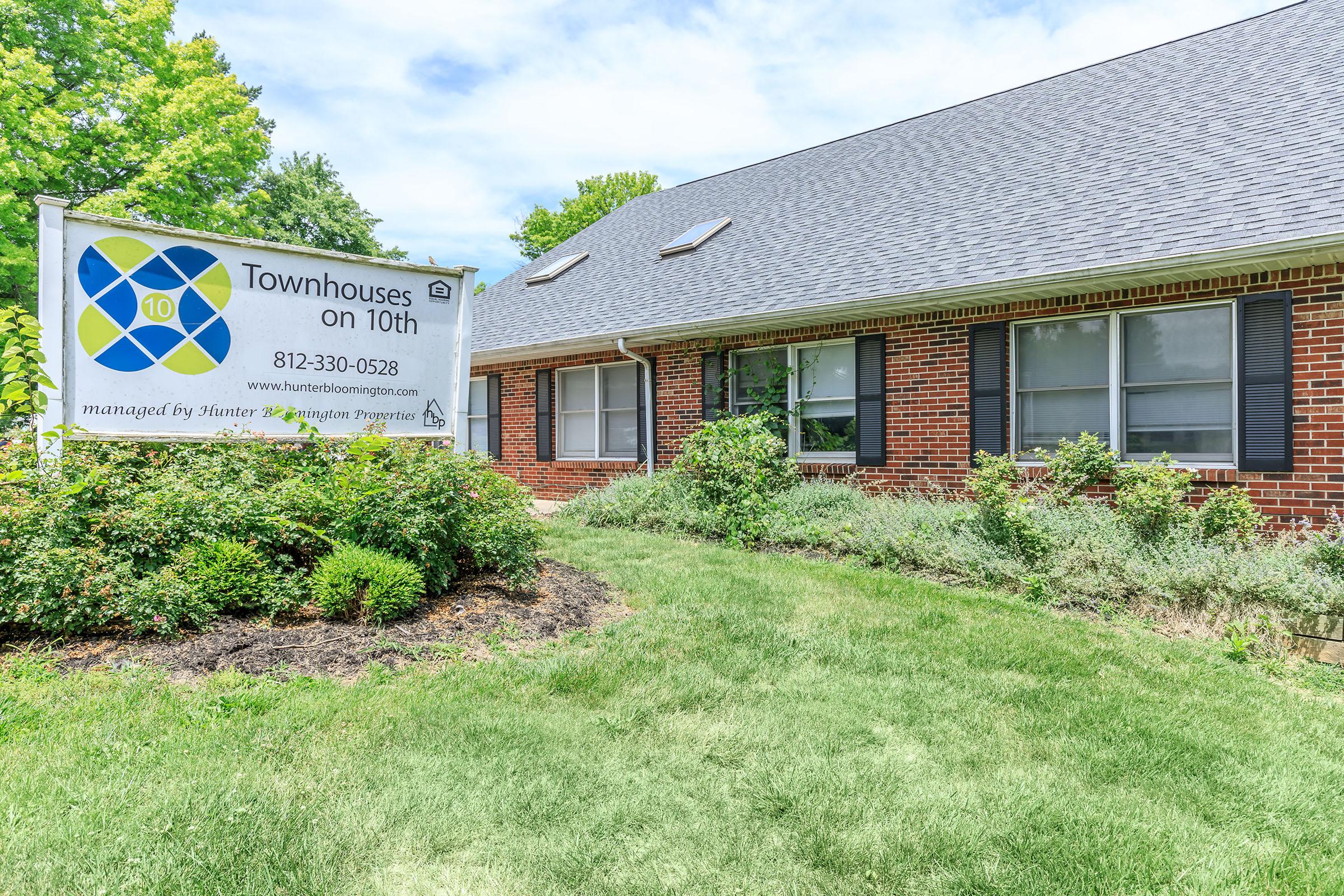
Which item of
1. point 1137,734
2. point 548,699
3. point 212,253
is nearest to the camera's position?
point 1137,734

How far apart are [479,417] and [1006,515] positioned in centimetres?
981

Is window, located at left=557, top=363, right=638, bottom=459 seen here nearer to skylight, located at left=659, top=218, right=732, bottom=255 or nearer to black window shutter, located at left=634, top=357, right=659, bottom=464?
black window shutter, located at left=634, top=357, right=659, bottom=464

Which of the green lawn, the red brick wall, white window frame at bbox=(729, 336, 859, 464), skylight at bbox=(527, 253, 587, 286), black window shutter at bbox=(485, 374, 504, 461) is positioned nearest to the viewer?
the green lawn

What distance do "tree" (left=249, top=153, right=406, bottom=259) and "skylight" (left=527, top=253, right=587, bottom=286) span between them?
57.6 feet

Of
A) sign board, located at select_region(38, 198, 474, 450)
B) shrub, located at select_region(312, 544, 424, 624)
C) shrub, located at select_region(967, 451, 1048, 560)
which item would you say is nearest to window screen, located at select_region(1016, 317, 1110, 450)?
shrub, located at select_region(967, 451, 1048, 560)

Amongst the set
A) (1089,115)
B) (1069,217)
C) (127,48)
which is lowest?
(1069,217)

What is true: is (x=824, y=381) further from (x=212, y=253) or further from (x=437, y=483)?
(x=212, y=253)

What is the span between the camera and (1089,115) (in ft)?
31.3

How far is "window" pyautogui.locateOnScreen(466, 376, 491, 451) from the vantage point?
13.3m

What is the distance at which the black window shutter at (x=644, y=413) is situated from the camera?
1051 centimetres

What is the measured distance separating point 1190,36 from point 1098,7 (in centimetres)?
163

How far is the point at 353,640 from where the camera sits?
4008mm

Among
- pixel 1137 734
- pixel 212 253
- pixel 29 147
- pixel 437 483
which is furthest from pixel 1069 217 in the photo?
Answer: pixel 29 147

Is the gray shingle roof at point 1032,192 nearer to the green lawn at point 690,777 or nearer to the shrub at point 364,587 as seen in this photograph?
the green lawn at point 690,777
